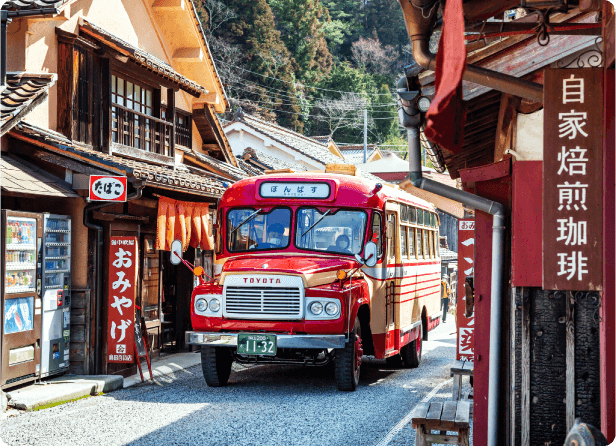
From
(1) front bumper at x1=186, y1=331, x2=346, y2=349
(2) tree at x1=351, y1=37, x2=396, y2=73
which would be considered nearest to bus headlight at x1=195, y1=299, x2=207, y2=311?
(1) front bumper at x1=186, y1=331, x2=346, y2=349

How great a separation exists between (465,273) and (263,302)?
3.23 meters

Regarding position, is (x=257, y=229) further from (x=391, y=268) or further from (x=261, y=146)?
(x=261, y=146)

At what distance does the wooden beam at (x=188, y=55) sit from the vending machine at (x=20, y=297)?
797 centimetres

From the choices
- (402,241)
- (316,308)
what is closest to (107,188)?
(316,308)

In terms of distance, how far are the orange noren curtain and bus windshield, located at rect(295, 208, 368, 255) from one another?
342 centimetres

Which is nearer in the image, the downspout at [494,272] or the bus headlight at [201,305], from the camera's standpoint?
the downspout at [494,272]

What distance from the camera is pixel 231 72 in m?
44.3

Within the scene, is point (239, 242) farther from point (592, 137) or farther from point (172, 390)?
point (592, 137)

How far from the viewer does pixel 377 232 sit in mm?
11633

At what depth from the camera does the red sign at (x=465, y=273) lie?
36.8 feet

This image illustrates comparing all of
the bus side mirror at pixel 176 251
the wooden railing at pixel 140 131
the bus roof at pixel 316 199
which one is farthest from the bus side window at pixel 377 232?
the wooden railing at pixel 140 131

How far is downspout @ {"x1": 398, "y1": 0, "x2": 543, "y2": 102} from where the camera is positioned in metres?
5.14

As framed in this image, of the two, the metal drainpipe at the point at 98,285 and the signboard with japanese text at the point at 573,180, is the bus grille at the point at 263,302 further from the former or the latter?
the signboard with japanese text at the point at 573,180

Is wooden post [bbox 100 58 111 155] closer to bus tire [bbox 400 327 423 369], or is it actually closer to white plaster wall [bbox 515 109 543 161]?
bus tire [bbox 400 327 423 369]
